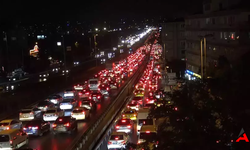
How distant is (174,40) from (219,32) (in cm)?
3001

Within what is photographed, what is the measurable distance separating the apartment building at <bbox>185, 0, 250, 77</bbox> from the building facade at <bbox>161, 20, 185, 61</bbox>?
1670cm

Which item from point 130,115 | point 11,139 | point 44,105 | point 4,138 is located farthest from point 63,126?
point 44,105

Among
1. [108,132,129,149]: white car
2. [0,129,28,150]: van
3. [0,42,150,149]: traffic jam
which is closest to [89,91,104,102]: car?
[0,42,150,149]: traffic jam

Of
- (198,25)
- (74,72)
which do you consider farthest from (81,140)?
(74,72)

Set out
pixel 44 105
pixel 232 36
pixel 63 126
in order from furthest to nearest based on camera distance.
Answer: pixel 232 36 → pixel 44 105 → pixel 63 126

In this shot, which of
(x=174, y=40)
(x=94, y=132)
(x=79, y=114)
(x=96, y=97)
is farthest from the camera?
(x=174, y=40)

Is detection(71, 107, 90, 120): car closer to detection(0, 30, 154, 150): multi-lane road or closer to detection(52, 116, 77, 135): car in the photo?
detection(0, 30, 154, 150): multi-lane road

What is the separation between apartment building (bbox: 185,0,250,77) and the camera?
86.5 ft

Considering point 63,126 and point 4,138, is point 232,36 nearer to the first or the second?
point 63,126

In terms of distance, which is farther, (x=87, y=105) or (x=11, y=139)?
(x=87, y=105)

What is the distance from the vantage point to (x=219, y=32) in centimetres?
3106

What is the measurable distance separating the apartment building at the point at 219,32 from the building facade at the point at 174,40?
657 inches

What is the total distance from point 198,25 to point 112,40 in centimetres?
8610

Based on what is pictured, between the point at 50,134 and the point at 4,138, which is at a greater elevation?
the point at 4,138
